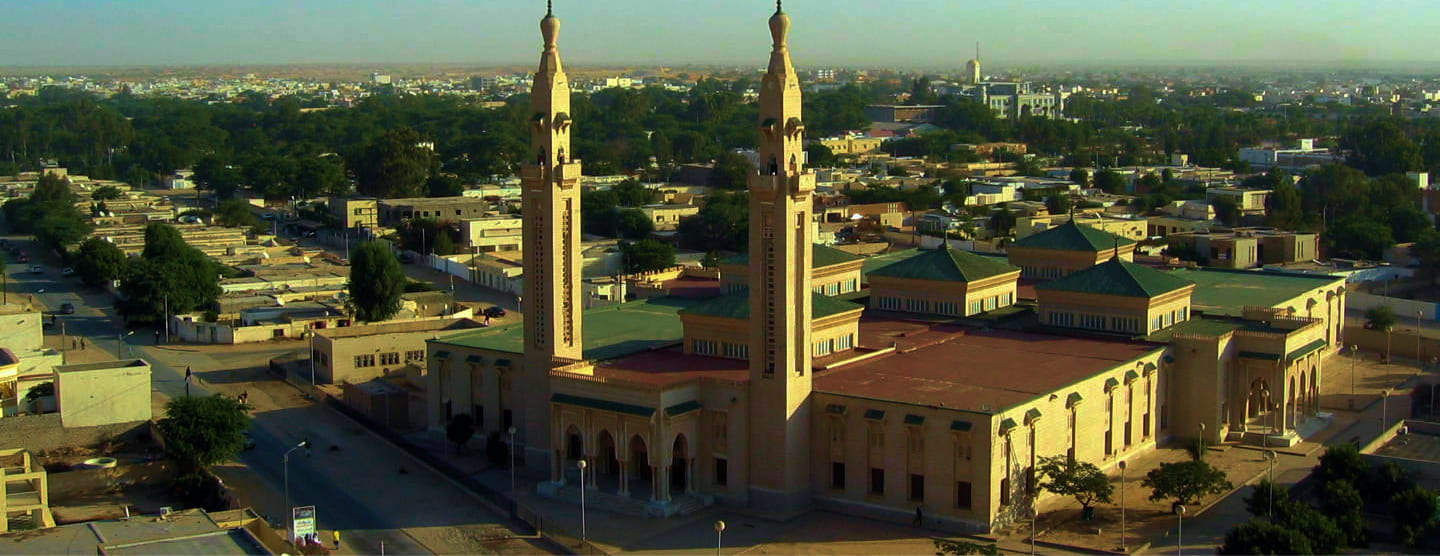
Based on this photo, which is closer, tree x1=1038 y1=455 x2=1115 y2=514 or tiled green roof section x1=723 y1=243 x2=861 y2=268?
tree x1=1038 y1=455 x2=1115 y2=514

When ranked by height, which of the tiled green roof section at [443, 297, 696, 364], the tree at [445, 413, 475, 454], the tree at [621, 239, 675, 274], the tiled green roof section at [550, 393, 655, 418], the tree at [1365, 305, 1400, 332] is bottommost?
the tree at [445, 413, 475, 454]

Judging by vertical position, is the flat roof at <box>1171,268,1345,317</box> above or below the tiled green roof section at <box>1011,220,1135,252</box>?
below

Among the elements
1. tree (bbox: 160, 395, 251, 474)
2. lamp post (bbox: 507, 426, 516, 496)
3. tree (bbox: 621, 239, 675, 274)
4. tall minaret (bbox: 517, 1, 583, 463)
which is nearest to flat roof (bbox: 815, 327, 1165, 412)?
tall minaret (bbox: 517, 1, 583, 463)

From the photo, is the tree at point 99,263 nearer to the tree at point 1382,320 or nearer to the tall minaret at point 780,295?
the tall minaret at point 780,295

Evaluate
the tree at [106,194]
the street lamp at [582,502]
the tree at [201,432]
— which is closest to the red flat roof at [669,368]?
the street lamp at [582,502]

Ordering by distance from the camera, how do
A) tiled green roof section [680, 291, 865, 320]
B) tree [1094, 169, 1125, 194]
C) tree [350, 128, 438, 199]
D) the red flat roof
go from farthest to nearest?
tree [350, 128, 438, 199] → tree [1094, 169, 1125, 194] → tiled green roof section [680, 291, 865, 320] → the red flat roof

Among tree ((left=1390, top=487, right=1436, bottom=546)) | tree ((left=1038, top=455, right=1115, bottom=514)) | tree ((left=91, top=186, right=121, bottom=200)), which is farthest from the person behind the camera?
tree ((left=91, top=186, right=121, bottom=200))

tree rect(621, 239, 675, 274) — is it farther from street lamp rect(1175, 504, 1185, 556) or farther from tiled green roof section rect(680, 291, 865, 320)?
street lamp rect(1175, 504, 1185, 556)
